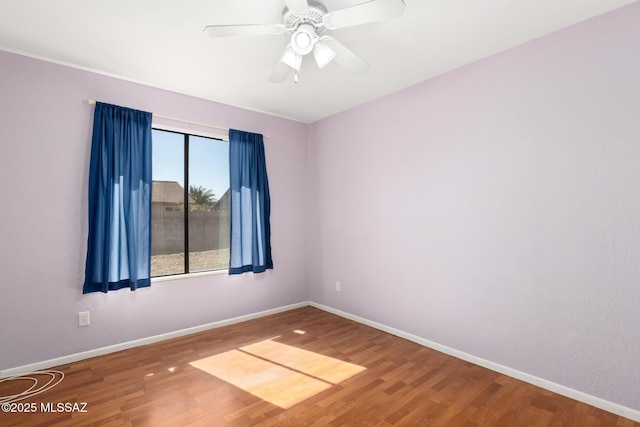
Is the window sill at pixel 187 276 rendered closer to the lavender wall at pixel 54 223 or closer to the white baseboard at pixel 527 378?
the lavender wall at pixel 54 223

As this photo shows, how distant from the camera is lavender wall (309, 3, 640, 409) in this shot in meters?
2.10

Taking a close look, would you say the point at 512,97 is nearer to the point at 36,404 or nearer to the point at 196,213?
the point at 196,213

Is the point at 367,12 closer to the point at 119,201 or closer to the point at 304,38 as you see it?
the point at 304,38

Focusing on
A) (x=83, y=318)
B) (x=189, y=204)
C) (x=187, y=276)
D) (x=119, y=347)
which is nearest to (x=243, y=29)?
(x=189, y=204)

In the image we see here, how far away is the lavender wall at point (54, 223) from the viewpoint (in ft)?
8.45

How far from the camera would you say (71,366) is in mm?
2729

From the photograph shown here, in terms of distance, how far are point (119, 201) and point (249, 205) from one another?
138cm

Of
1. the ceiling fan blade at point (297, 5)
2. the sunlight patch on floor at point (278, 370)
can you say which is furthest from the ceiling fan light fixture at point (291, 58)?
the sunlight patch on floor at point (278, 370)

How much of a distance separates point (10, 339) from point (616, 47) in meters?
5.06

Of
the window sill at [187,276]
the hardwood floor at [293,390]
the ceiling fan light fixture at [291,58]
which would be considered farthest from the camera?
the window sill at [187,276]

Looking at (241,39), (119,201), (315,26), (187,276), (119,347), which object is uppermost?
(241,39)

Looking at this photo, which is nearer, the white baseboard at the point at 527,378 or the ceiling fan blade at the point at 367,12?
the ceiling fan blade at the point at 367,12

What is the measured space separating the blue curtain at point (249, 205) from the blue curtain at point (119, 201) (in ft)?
3.04

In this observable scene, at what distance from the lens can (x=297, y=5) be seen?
5.65ft
